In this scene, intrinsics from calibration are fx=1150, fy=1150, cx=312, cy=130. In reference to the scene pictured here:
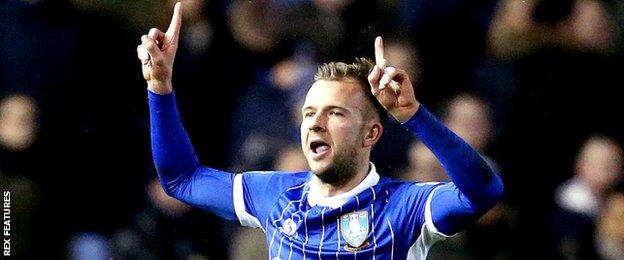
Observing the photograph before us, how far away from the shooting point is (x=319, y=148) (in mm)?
2590

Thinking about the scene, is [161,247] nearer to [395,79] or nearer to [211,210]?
[211,210]

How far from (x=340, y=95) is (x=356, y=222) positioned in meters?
0.29

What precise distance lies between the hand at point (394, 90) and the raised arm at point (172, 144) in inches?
22.7

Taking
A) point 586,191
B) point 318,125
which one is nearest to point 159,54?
point 318,125

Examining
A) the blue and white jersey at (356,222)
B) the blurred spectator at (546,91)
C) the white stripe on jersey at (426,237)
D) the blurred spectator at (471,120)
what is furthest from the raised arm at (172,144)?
the blurred spectator at (546,91)

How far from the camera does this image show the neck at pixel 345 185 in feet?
8.57

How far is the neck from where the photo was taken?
2.61 meters

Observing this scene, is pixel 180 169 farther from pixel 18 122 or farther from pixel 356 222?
pixel 18 122

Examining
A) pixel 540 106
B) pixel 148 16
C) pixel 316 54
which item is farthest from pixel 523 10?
pixel 148 16

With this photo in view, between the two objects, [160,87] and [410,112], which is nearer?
[410,112]

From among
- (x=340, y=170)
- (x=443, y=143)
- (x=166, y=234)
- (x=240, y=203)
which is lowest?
(x=166, y=234)

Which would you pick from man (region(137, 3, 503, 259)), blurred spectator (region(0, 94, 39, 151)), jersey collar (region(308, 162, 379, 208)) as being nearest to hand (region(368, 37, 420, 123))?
man (region(137, 3, 503, 259))

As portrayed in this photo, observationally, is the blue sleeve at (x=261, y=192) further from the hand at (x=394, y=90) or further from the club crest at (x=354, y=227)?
the hand at (x=394, y=90)

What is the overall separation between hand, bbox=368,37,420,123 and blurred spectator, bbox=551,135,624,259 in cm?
88
